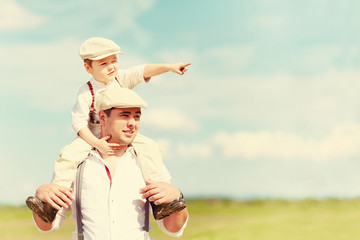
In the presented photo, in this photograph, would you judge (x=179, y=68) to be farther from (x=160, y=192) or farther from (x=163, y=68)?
(x=160, y=192)

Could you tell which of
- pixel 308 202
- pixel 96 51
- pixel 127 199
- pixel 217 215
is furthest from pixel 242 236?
pixel 96 51

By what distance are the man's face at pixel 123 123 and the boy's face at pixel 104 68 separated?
0.33 m

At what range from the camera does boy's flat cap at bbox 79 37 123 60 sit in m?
3.81

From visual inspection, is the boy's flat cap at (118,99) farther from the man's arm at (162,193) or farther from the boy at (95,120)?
the man's arm at (162,193)

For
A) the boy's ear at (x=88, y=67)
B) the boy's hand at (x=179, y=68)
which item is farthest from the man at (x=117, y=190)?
the boy's hand at (x=179, y=68)

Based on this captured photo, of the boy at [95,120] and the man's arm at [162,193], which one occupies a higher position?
the boy at [95,120]

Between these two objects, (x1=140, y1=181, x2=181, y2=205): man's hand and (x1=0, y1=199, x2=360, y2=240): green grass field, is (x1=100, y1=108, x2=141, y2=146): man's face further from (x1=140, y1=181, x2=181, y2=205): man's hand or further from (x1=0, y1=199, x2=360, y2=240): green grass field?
(x1=0, y1=199, x2=360, y2=240): green grass field

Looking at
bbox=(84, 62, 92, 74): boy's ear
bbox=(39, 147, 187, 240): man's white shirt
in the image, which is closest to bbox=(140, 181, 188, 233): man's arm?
bbox=(39, 147, 187, 240): man's white shirt

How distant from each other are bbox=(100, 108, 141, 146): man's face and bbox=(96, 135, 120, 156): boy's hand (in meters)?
0.06

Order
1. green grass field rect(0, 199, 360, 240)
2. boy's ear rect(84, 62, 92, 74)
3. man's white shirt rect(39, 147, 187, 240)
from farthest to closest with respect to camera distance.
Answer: green grass field rect(0, 199, 360, 240)
boy's ear rect(84, 62, 92, 74)
man's white shirt rect(39, 147, 187, 240)

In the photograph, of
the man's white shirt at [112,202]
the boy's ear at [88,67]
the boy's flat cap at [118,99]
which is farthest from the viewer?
the boy's ear at [88,67]

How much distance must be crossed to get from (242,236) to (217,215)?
206 centimetres

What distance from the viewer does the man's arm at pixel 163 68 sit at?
388 centimetres

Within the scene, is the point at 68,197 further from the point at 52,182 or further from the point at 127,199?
the point at 127,199
